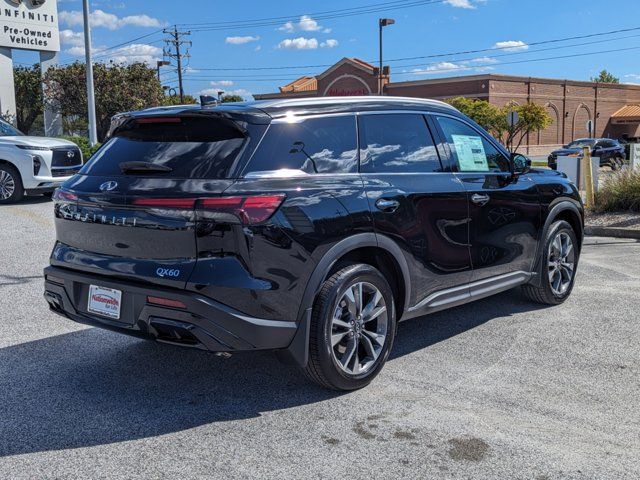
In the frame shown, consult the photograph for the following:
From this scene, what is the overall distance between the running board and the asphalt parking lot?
362 mm

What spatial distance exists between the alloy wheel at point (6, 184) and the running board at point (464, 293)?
11.5m

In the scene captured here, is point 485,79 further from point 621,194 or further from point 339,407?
point 339,407

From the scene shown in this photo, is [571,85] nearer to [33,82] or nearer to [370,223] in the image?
[33,82]

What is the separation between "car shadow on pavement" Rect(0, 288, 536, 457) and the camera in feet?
12.1

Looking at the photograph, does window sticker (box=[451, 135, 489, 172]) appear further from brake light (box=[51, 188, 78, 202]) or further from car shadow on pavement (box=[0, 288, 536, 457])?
brake light (box=[51, 188, 78, 202])

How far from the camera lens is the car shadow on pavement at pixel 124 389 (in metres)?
3.68

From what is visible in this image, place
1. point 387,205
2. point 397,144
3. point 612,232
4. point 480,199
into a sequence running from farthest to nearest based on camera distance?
point 612,232 < point 480,199 < point 397,144 < point 387,205

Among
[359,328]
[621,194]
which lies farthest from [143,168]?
[621,194]

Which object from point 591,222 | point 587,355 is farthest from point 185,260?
point 591,222

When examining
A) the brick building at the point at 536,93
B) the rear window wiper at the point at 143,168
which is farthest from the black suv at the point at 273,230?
the brick building at the point at 536,93

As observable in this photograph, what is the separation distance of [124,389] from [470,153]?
3119 millimetres

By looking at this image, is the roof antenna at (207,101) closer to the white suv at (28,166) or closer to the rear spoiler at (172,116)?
the rear spoiler at (172,116)

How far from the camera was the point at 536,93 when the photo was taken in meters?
57.6

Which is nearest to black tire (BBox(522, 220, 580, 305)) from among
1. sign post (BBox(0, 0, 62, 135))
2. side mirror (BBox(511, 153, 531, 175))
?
side mirror (BBox(511, 153, 531, 175))
